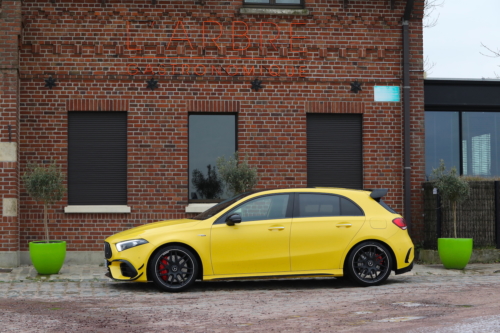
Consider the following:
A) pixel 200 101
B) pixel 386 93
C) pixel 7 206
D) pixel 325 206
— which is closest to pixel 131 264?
pixel 325 206

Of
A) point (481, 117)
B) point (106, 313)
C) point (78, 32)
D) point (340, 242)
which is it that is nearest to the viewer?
point (106, 313)

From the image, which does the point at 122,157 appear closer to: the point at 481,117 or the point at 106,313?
the point at 106,313

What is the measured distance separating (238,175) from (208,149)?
5.59 feet

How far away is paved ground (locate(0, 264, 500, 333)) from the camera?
7297 mm

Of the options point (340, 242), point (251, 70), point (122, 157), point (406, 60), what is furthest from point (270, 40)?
point (340, 242)

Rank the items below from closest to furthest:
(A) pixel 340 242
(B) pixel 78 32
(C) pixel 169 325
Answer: (C) pixel 169 325 → (A) pixel 340 242 → (B) pixel 78 32

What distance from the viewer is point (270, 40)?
585 inches

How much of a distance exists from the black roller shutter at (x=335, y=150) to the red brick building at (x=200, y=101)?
2 cm

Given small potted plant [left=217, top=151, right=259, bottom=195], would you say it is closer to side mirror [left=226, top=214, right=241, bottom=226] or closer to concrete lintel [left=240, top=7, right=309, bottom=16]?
side mirror [left=226, top=214, right=241, bottom=226]

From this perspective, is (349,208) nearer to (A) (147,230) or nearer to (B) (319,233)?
(B) (319,233)

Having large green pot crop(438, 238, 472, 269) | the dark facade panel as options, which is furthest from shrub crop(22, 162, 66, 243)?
the dark facade panel

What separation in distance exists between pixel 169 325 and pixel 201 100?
790 cm

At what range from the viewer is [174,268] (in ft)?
33.9

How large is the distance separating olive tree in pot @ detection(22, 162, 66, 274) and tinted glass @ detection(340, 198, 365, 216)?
5154 mm
